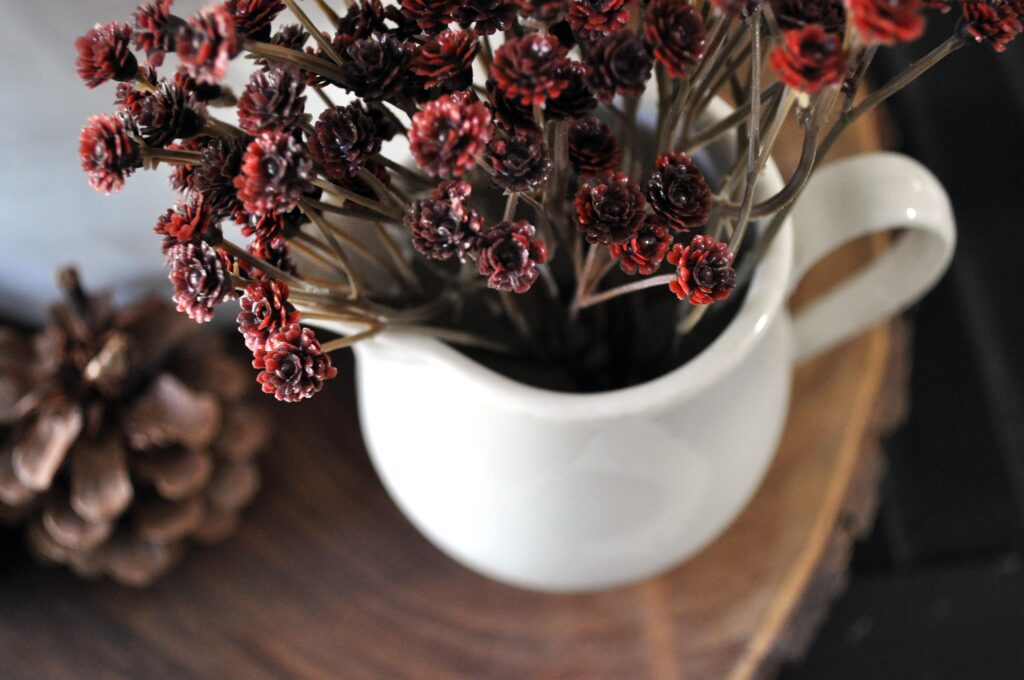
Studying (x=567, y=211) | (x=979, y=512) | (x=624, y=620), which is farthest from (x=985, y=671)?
(x=567, y=211)

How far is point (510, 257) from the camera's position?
0.19 meters

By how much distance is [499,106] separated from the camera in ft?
0.66

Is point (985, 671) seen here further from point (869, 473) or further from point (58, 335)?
point (58, 335)

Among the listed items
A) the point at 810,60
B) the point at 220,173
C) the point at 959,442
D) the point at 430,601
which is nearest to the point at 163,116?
the point at 220,173

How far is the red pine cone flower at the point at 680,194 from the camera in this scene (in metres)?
0.20

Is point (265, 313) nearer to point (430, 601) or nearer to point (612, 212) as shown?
point (612, 212)

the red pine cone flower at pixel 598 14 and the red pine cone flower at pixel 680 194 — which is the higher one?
the red pine cone flower at pixel 598 14

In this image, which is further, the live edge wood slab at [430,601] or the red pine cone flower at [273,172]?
the live edge wood slab at [430,601]

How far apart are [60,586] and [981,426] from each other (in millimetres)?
458

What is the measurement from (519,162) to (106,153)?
8cm

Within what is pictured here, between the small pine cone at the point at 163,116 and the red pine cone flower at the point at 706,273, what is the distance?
4.1 inches

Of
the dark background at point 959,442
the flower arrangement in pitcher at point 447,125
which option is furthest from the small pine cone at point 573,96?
the dark background at point 959,442

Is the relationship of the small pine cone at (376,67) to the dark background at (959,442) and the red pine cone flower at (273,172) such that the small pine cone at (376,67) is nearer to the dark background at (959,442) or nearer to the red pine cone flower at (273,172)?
the red pine cone flower at (273,172)

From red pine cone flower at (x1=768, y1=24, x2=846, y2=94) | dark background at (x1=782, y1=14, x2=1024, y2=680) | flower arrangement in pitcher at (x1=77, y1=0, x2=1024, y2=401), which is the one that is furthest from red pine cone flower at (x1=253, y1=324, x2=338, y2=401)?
dark background at (x1=782, y1=14, x2=1024, y2=680)
